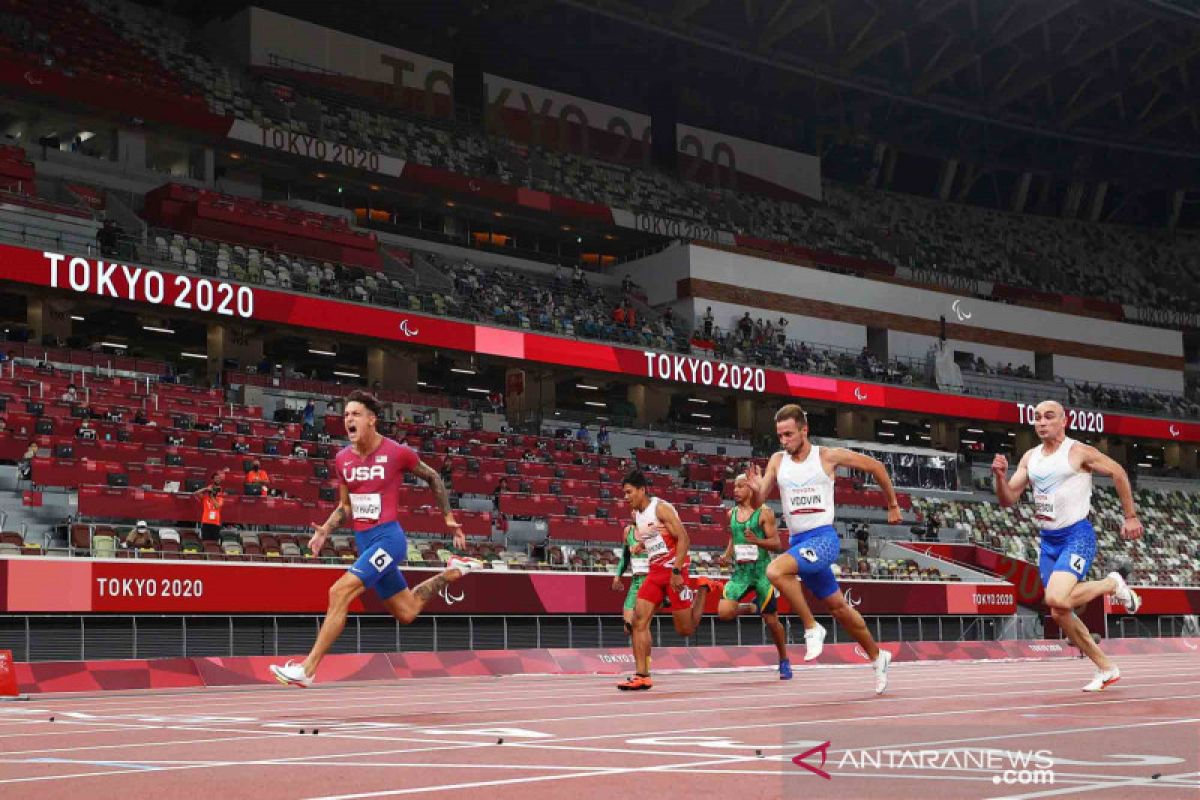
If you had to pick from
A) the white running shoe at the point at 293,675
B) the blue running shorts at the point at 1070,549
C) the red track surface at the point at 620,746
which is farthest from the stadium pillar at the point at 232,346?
the blue running shorts at the point at 1070,549

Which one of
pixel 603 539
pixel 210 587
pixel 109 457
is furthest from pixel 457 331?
pixel 210 587

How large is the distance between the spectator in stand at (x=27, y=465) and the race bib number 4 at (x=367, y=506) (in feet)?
57.8

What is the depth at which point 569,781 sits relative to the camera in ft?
18.0

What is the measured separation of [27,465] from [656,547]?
16742mm

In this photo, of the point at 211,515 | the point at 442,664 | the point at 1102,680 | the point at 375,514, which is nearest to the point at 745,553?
the point at 1102,680

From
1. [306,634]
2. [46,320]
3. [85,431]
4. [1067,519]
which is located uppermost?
[46,320]

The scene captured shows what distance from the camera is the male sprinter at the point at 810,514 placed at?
37.7 feet

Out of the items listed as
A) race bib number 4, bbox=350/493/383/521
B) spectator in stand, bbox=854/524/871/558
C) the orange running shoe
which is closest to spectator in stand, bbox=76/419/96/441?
the orange running shoe

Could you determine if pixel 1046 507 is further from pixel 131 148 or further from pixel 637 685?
pixel 131 148

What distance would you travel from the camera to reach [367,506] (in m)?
10.9

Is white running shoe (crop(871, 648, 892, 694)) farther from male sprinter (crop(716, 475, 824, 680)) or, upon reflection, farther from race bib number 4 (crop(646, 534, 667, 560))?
male sprinter (crop(716, 475, 824, 680))

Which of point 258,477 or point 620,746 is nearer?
point 620,746

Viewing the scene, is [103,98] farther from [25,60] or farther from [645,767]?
[645,767]

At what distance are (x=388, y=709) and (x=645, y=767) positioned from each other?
5315 millimetres
